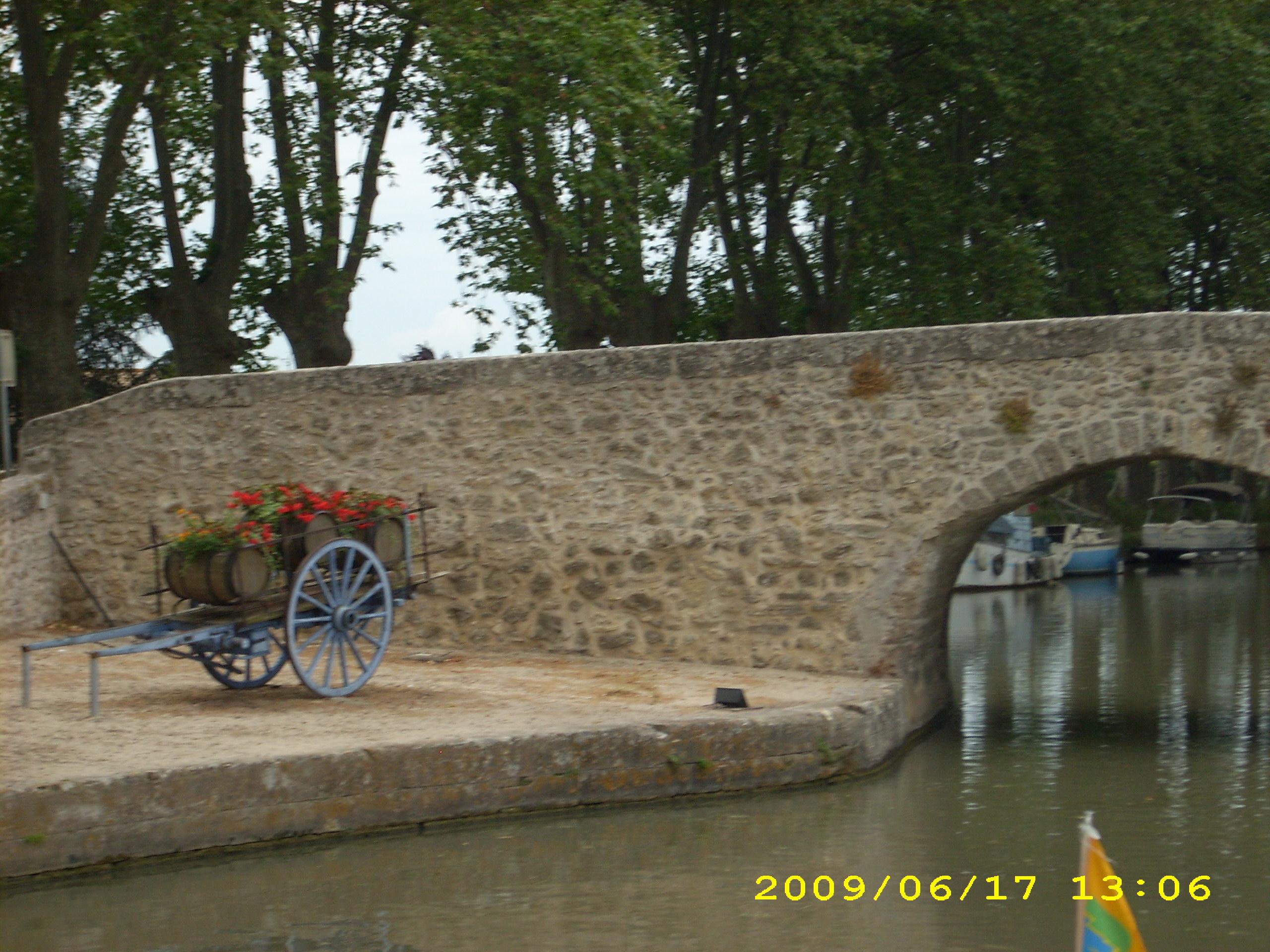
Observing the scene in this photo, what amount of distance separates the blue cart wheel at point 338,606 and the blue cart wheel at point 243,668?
0.47ft

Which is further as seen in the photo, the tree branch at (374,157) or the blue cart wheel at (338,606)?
the tree branch at (374,157)

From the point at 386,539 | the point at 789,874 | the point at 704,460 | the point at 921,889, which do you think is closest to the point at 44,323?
the point at 386,539

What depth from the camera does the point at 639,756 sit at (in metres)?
7.42

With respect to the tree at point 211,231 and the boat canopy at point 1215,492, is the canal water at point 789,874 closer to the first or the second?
the tree at point 211,231

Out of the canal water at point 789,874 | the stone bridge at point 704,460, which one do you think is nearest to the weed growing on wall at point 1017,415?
the stone bridge at point 704,460

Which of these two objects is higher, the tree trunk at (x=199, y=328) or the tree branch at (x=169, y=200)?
the tree branch at (x=169, y=200)

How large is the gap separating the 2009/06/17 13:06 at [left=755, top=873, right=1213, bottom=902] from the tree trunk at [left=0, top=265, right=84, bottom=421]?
29.5 feet

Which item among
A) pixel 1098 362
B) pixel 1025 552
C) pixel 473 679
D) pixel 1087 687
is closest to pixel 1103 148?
pixel 1025 552

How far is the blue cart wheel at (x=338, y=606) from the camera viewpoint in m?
7.88

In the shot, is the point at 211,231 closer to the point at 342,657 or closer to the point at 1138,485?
the point at 342,657

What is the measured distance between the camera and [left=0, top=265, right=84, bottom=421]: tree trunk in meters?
12.8

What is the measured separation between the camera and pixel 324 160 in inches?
594

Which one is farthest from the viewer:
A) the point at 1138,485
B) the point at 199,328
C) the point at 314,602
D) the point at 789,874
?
the point at 1138,485

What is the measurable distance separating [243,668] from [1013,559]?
18588 mm
